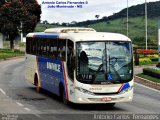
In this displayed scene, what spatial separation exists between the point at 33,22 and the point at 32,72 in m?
58.7

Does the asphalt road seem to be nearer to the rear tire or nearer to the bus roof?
the rear tire

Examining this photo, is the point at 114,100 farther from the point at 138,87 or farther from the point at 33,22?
the point at 33,22

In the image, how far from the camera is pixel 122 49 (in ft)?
68.8

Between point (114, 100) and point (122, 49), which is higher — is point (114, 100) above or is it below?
below

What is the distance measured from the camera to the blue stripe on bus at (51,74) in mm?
22875

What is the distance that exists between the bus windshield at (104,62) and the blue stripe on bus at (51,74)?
1.97 meters

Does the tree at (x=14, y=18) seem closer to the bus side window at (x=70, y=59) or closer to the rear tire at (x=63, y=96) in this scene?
the rear tire at (x=63, y=96)

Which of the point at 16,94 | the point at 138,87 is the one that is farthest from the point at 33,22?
the point at 16,94

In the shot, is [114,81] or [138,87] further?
[138,87]

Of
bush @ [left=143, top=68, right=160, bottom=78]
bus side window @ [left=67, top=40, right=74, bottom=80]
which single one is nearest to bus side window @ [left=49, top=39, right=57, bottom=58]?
bus side window @ [left=67, top=40, right=74, bottom=80]

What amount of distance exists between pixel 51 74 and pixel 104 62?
4552 mm

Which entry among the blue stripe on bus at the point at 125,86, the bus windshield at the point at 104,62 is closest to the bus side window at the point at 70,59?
the bus windshield at the point at 104,62

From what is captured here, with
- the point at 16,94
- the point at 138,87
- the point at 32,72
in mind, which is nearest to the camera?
the point at 16,94

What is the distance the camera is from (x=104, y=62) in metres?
20.6
